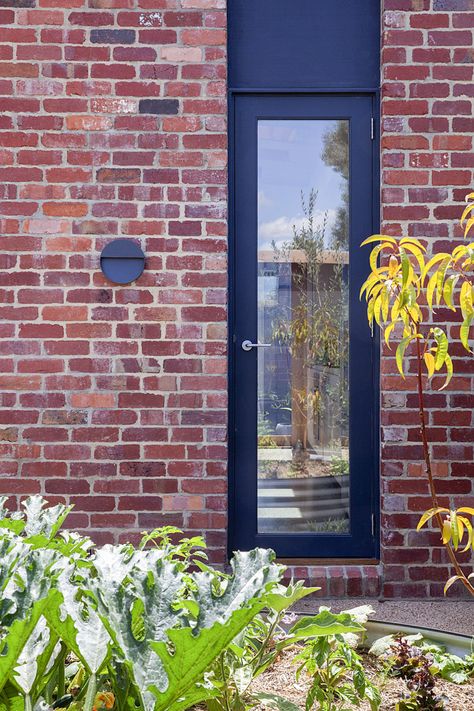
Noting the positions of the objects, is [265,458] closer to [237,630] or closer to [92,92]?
[92,92]

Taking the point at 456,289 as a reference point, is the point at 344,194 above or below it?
above

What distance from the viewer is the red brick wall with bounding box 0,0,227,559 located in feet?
12.0

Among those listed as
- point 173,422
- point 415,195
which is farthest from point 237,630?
point 415,195

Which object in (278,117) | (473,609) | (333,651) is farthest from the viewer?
(278,117)

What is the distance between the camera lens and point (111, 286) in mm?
3656

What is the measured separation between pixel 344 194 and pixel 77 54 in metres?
1.43

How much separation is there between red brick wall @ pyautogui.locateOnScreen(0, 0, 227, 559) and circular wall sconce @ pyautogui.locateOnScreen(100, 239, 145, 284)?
0.04 meters

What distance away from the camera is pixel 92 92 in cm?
365

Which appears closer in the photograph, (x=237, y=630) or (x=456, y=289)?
(x=237, y=630)

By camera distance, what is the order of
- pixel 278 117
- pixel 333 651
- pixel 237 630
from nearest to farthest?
pixel 237 630, pixel 333 651, pixel 278 117

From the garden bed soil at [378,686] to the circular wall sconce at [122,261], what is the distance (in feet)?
8.64

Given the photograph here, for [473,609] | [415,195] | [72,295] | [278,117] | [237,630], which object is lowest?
[473,609]

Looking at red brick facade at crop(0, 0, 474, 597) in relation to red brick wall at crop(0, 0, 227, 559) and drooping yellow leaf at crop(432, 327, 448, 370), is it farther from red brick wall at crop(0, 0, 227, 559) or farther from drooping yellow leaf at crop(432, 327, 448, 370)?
drooping yellow leaf at crop(432, 327, 448, 370)

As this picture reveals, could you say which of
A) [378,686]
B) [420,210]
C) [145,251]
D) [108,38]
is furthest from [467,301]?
[108,38]
